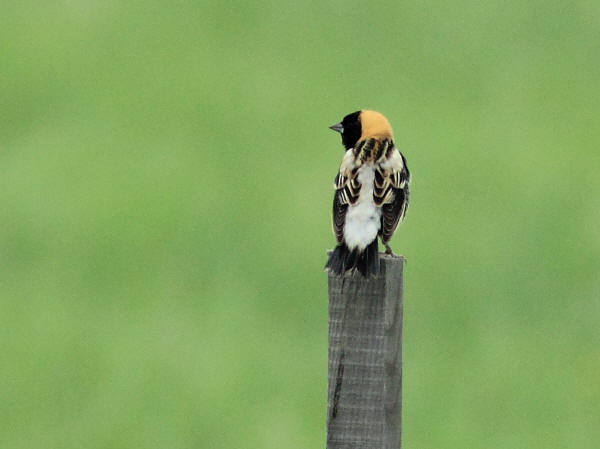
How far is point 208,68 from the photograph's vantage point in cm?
1471

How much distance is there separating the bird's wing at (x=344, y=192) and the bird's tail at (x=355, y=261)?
0.57 meters

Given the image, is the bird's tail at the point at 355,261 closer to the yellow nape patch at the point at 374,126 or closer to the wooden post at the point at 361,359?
the wooden post at the point at 361,359

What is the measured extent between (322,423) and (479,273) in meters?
2.80

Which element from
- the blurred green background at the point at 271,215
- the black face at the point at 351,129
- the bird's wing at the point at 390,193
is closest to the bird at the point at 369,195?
the bird's wing at the point at 390,193

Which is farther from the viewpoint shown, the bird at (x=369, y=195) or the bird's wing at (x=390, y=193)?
the bird's wing at (x=390, y=193)

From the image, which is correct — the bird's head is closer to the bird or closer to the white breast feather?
the bird

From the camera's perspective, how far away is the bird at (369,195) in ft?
14.4

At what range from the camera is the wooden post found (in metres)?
3.62

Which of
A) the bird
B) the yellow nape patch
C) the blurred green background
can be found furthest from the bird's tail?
the blurred green background

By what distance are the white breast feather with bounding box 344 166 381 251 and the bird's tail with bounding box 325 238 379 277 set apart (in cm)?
4

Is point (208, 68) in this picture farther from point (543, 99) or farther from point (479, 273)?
point (479, 273)

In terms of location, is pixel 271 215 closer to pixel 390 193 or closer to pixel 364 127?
→ pixel 364 127

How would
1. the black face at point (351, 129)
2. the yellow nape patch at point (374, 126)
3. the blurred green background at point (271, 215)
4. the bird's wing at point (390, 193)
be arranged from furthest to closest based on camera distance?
the blurred green background at point (271, 215) → the black face at point (351, 129) → the yellow nape patch at point (374, 126) → the bird's wing at point (390, 193)

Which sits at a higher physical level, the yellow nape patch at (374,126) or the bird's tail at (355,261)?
the yellow nape patch at (374,126)
